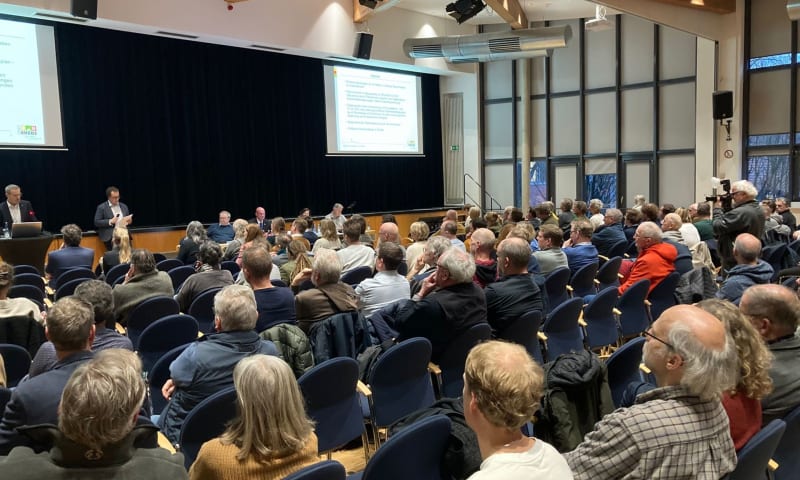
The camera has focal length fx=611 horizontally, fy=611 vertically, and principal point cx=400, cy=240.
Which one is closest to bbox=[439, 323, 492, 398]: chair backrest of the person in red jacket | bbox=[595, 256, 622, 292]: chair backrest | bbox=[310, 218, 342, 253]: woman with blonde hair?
the person in red jacket

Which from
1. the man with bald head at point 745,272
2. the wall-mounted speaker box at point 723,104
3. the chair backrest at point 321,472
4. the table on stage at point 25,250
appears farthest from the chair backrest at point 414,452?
the wall-mounted speaker box at point 723,104

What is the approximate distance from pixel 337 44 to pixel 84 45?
4.79m

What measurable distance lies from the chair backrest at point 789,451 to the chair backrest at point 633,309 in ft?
7.92

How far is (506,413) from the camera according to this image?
1.65 m

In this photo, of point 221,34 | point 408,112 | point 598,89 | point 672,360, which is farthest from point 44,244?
point 598,89

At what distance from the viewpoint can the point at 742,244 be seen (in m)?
4.41

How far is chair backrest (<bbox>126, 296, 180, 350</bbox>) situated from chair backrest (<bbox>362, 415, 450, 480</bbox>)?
288 cm

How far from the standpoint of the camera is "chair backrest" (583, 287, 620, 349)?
454 centimetres

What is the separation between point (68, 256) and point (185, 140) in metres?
6.02

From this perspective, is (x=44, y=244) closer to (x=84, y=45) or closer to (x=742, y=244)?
(x=84, y=45)

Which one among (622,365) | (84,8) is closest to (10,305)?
(622,365)

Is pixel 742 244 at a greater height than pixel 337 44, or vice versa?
pixel 337 44

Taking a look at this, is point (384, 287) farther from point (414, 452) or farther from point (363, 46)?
point (363, 46)

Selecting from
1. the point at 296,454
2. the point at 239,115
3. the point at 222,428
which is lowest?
the point at 222,428
